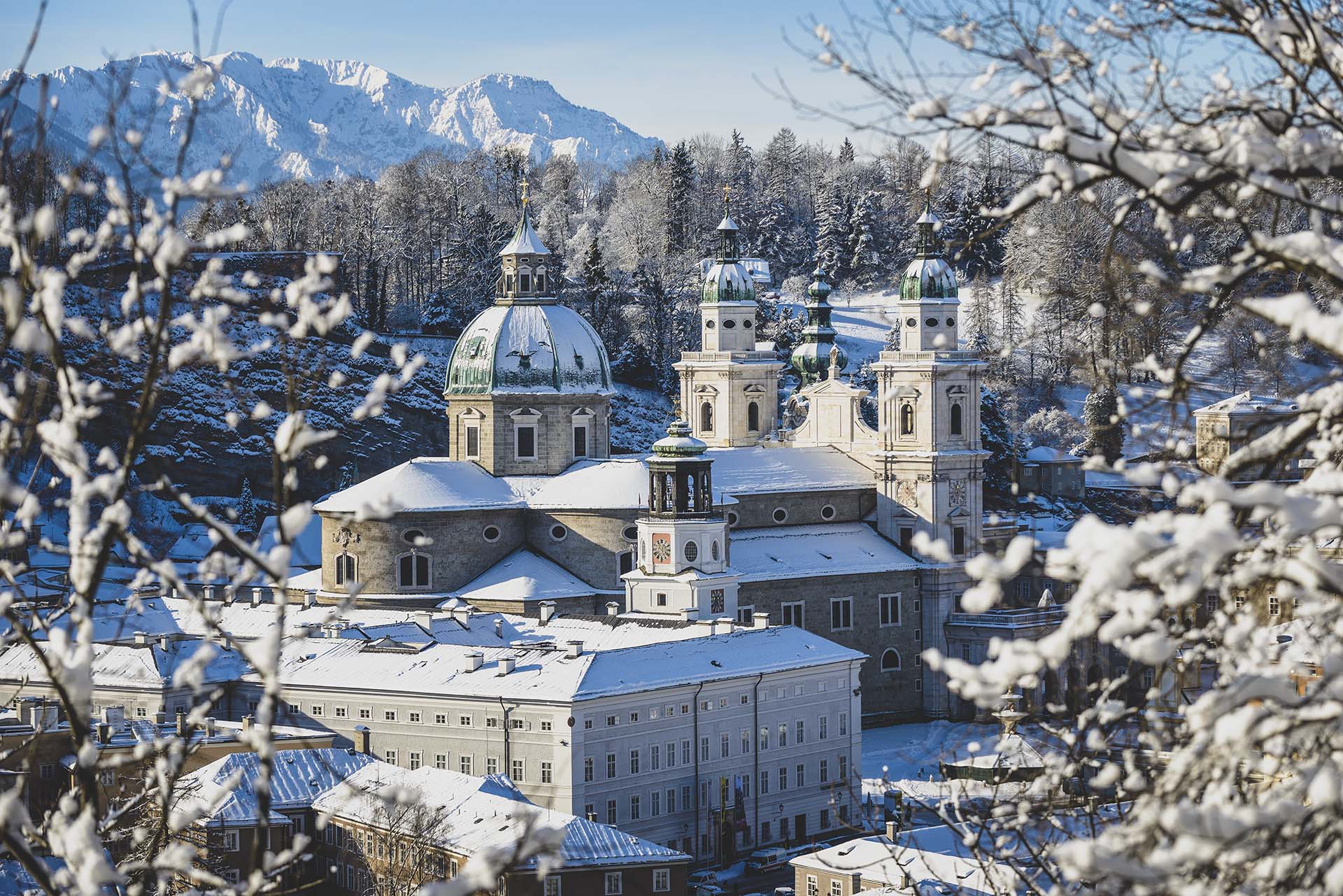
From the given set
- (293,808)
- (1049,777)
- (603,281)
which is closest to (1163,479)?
(1049,777)

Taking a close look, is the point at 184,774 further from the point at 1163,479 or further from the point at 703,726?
the point at 1163,479

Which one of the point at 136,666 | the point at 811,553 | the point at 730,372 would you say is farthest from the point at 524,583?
the point at 730,372

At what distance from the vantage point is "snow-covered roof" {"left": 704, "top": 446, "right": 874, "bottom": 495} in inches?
2269

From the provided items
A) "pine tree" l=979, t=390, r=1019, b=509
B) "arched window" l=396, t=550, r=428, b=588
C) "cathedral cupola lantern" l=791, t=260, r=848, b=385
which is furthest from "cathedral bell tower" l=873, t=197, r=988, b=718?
"pine tree" l=979, t=390, r=1019, b=509

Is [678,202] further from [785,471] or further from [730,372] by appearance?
[785,471]

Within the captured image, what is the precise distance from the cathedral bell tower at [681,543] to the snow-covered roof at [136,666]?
33.7ft

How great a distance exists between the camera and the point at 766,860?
139 ft

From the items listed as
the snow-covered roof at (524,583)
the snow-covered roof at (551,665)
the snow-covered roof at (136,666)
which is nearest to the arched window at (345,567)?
the snow-covered roof at (524,583)

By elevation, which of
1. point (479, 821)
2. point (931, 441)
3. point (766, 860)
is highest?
point (931, 441)

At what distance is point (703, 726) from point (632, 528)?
32.1 ft

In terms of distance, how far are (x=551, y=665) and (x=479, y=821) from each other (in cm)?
902

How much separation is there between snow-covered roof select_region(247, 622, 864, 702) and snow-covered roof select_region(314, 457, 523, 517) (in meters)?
5.97

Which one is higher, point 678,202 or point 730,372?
point 678,202

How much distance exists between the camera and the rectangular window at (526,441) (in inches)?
2210
